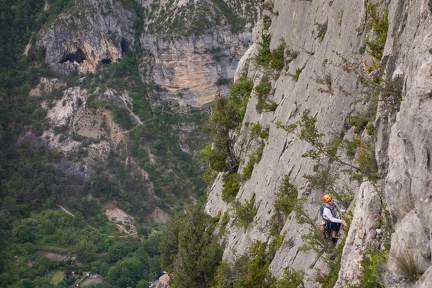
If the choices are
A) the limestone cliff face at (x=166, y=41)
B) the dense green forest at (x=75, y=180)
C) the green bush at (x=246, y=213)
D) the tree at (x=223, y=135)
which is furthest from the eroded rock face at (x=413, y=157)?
the limestone cliff face at (x=166, y=41)

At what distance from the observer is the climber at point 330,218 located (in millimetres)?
12461

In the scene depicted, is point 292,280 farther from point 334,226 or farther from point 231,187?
point 231,187

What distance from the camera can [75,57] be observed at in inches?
4149

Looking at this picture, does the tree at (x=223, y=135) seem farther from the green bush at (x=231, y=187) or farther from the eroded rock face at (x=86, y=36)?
the eroded rock face at (x=86, y=36)

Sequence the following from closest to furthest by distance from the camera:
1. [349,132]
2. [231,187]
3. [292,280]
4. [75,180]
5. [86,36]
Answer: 1. [349,132]
2. [292,280]
3. [231,187]
4. [75,180]
5. [86,36]

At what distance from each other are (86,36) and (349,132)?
9543 cm

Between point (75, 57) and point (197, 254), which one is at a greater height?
point (197, 254)

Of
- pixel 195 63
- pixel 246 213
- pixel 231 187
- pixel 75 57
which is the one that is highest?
pixel 246 213

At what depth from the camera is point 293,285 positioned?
45.3 feet

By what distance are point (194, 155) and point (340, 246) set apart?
84.5 metres

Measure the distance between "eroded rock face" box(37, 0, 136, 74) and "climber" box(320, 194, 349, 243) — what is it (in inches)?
3762

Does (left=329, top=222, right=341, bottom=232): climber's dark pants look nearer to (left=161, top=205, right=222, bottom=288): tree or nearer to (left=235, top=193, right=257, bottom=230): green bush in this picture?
(left=235, top=193, right=257, bottom=230): green bush

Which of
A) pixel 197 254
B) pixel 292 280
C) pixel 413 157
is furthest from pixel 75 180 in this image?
pixel 413 157

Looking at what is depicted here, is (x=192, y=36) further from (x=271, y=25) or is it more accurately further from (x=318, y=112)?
(x=318, y=112)
